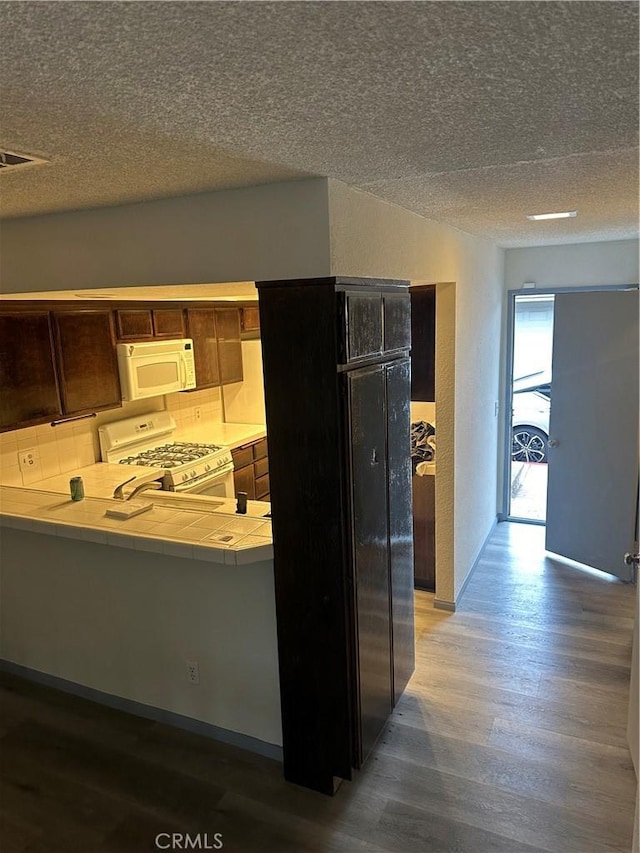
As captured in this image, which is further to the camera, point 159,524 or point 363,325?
point 159,524

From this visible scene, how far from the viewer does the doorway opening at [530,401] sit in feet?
17.2

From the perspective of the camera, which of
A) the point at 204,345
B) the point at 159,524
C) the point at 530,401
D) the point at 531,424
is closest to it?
the point at 159,524

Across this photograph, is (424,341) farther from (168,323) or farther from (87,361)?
(87,361)

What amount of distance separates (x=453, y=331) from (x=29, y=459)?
2839 millimetres

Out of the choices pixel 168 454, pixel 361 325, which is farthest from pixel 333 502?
pixel 168 454

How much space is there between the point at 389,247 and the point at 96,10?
182cm

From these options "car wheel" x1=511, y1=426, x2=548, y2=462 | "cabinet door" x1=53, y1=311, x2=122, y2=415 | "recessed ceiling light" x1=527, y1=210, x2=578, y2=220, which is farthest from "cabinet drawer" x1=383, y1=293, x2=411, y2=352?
"car wheel" x1=511, y1=426, x2=548, y2=462

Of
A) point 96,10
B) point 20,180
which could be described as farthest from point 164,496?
point 96,10

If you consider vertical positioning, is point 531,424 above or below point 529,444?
above

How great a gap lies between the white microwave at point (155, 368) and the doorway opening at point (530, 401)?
2942 mm

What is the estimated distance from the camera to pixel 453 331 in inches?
140

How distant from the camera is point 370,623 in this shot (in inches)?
97.5

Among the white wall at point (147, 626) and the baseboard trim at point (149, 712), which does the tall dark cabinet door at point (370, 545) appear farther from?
the baseboard trim at point (149, 712)

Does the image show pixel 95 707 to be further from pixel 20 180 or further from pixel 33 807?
pixel 20 180
